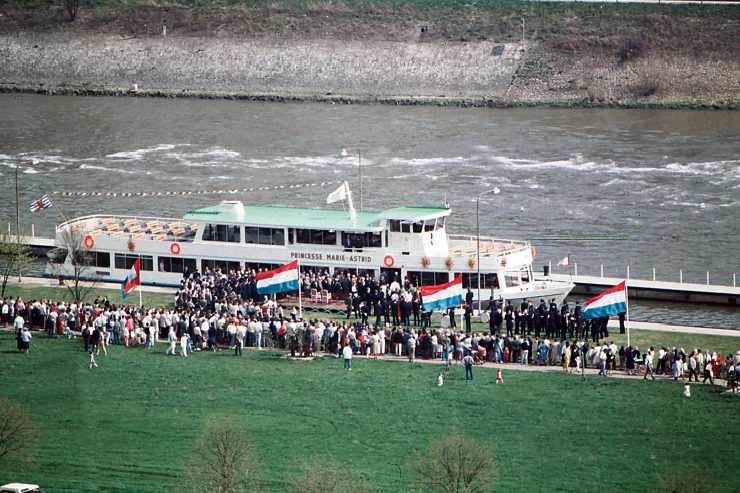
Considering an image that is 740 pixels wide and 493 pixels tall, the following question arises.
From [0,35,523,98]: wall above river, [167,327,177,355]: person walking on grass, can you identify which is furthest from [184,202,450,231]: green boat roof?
[0,35,523,98]: wall above river

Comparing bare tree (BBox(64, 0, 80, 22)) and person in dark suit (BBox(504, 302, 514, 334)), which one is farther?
bare tree (BBox(64, 0, 80, 22))

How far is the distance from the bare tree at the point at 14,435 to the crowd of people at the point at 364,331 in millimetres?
10332

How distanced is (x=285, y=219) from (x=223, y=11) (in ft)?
261

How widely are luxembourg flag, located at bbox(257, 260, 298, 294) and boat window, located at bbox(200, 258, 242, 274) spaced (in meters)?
7.48

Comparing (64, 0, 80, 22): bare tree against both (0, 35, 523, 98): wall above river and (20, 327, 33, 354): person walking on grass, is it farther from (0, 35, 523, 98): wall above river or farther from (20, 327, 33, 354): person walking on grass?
(20, 327, 33, 354): person walking on grass

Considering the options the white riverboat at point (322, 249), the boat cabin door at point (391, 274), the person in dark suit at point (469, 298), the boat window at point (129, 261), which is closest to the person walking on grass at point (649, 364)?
the person in dark suit at point (469, 298)

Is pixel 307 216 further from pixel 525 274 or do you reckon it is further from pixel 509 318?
pixel 509 318

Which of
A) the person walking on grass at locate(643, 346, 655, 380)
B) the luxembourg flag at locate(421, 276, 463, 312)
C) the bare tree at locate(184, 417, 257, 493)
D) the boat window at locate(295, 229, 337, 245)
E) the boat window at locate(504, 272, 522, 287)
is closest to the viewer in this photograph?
the bare tree at locate(184, 417, 257, 493)

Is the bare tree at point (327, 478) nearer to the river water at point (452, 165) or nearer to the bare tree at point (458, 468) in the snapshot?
the bare tree at point (458, 468)

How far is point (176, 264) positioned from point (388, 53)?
6694 centimetres

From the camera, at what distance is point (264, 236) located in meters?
60.5

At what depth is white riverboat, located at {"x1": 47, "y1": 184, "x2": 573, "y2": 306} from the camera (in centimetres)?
5794

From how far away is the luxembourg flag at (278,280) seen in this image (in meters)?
52.8

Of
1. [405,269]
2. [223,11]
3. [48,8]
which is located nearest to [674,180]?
[405,269]
